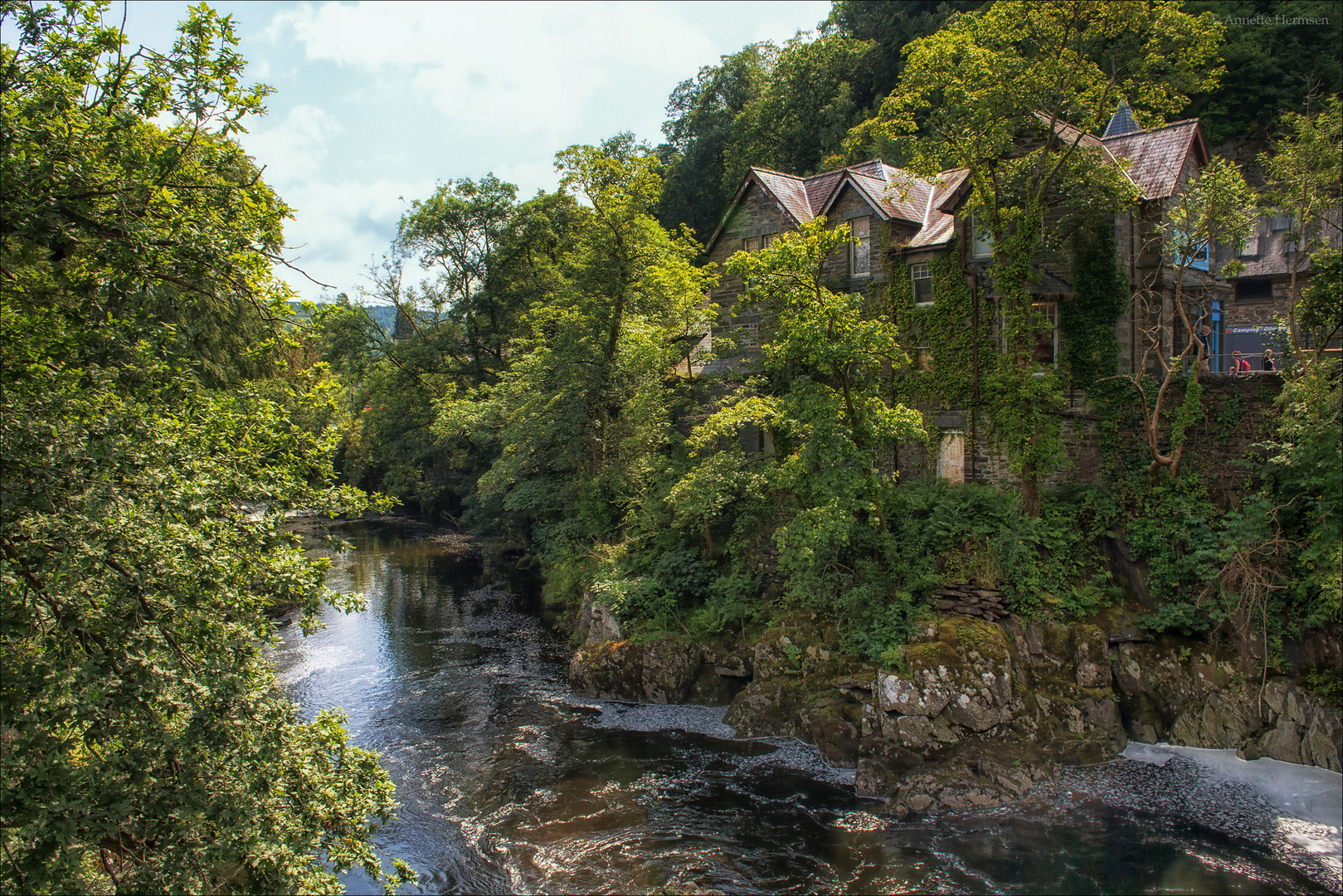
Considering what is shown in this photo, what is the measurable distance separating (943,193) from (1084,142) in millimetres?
6183

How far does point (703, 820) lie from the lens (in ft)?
50.5

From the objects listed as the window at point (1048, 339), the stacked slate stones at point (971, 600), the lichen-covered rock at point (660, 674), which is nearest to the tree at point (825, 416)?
the stacked slate stones at point (971, 600)

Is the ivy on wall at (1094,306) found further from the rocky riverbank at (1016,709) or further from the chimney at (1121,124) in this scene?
the rocky riverbank at (1016,709)

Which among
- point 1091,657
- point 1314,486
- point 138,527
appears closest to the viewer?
point 138,527

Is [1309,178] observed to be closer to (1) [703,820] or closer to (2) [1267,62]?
(1) [703,820]

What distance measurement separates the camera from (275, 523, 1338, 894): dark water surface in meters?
13.1

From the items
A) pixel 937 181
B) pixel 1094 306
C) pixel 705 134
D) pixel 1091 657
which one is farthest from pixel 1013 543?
pixel 705 134

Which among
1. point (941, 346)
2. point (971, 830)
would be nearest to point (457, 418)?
point (941, 346)

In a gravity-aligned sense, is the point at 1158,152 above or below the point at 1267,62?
below

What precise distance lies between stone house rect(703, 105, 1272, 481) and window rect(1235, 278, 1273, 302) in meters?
12.1

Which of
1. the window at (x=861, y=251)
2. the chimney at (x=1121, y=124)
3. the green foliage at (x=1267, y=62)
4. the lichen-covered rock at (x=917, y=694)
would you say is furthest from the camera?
the green foliage at (x=1267, y=62)

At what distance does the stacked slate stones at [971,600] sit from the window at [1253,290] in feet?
91.5

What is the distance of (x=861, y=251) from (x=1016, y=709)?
15.3 meters

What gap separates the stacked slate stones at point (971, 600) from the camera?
18344 millimetres
